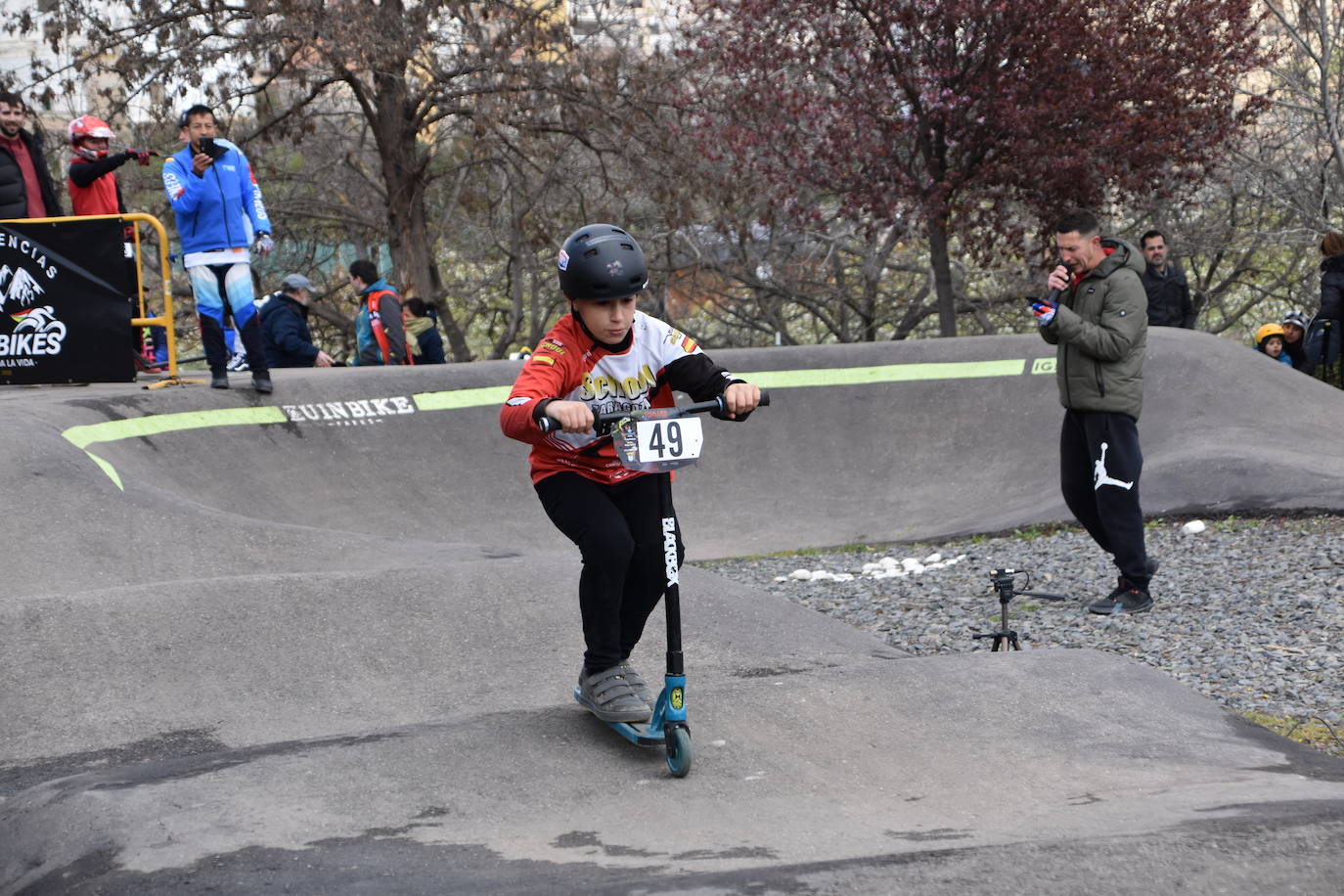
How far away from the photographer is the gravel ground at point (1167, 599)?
6.37 m

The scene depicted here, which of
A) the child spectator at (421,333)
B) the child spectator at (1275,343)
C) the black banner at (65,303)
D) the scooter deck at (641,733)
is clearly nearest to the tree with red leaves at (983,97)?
the child spectator at (1275,343)

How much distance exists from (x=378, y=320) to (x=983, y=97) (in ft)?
23.4

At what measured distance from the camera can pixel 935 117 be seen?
1469 centimetres

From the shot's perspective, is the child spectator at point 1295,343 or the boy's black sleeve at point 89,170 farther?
the child spectator at point 1295,343

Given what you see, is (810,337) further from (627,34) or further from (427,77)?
(427,77)

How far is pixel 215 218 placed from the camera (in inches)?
411

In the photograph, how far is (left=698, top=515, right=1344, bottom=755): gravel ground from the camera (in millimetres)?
6371

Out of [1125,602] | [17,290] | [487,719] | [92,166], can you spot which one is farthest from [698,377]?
[92,166]

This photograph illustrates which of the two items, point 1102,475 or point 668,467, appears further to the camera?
point 1102,475

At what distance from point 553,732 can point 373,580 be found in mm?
2322

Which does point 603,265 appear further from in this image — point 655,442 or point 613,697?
point 613,697

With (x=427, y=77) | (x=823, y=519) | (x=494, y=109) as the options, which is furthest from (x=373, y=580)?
(x=427, y=77)

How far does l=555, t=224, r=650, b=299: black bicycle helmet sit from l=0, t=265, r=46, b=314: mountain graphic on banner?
8.53 meters

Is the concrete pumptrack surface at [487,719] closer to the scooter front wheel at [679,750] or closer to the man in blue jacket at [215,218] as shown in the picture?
the scooter front wheel at [679,750]
